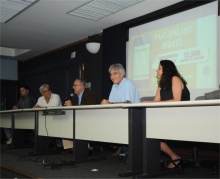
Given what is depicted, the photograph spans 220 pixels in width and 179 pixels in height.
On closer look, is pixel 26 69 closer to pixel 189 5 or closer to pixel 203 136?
pixel 189 5

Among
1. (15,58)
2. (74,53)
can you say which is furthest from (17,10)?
(15,58)

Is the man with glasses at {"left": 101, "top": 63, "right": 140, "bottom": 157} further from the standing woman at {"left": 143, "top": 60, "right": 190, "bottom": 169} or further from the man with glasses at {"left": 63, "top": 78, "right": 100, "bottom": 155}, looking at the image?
the man with glasses at {"left": 63, "top": 78, "right": 100, "bottom": 155}

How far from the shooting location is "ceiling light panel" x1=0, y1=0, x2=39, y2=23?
3723 mm

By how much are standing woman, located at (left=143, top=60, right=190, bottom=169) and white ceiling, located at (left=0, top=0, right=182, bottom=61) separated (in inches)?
58.9

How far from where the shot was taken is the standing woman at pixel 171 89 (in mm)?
2469

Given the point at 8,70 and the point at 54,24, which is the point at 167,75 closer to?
the point at 54,24

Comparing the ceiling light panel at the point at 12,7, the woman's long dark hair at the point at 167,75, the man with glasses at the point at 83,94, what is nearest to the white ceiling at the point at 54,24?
the ceiling light panel at the point at 12,7

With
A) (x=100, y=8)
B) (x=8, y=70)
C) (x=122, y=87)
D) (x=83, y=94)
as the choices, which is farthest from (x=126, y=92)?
(x=8, y=70)

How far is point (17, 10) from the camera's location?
407 cm

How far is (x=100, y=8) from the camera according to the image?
395 cm

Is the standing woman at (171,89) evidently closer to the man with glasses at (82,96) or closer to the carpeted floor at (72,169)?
the carpeted floor at (72,169)

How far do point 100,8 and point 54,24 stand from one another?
115 cm

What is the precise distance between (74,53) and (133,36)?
6.13ft

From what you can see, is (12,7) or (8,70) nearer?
(12,7)
